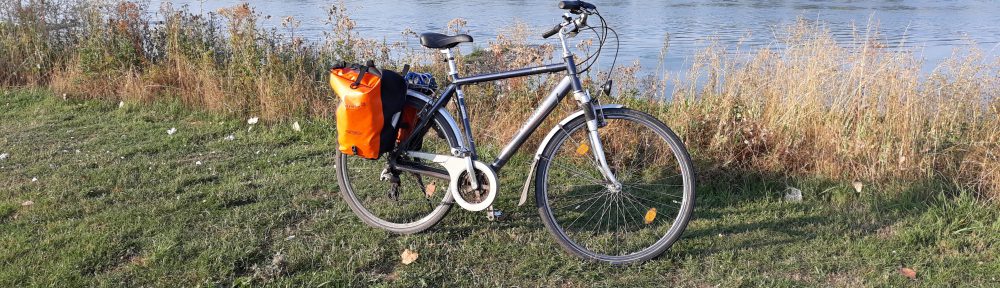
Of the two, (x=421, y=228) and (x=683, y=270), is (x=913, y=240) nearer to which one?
(x=683, y=270)

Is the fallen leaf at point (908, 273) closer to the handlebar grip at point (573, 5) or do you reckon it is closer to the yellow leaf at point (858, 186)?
the yellow leaf at point (858, 186)

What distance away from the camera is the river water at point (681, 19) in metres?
10.8

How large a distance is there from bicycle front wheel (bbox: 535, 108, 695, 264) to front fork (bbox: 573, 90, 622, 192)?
0.10ft

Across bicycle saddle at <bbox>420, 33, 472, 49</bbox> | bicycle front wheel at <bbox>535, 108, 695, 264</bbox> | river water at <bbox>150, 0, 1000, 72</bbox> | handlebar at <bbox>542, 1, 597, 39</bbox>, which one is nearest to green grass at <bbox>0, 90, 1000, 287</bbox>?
bicycle front wheel at <bbox>535, 108, 695, 264</bbox>

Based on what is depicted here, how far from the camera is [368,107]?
3.37 metres

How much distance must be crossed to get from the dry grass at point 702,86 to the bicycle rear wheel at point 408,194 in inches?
50.0

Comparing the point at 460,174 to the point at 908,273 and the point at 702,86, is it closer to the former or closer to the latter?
the point at 908,273

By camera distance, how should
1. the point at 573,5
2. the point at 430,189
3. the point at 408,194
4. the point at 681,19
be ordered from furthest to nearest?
the point at 681,19
the point at 408,194
the point at 430,189
the point at 573,5

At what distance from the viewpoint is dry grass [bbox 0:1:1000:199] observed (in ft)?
14.8

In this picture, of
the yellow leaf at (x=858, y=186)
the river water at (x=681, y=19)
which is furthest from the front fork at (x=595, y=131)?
the river water at (x=681, y=19)

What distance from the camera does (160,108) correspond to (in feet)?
21.6

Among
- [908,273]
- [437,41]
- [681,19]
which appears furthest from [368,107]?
[681,19]

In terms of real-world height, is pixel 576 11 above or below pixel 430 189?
above

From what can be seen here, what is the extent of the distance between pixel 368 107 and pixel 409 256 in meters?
0.69
